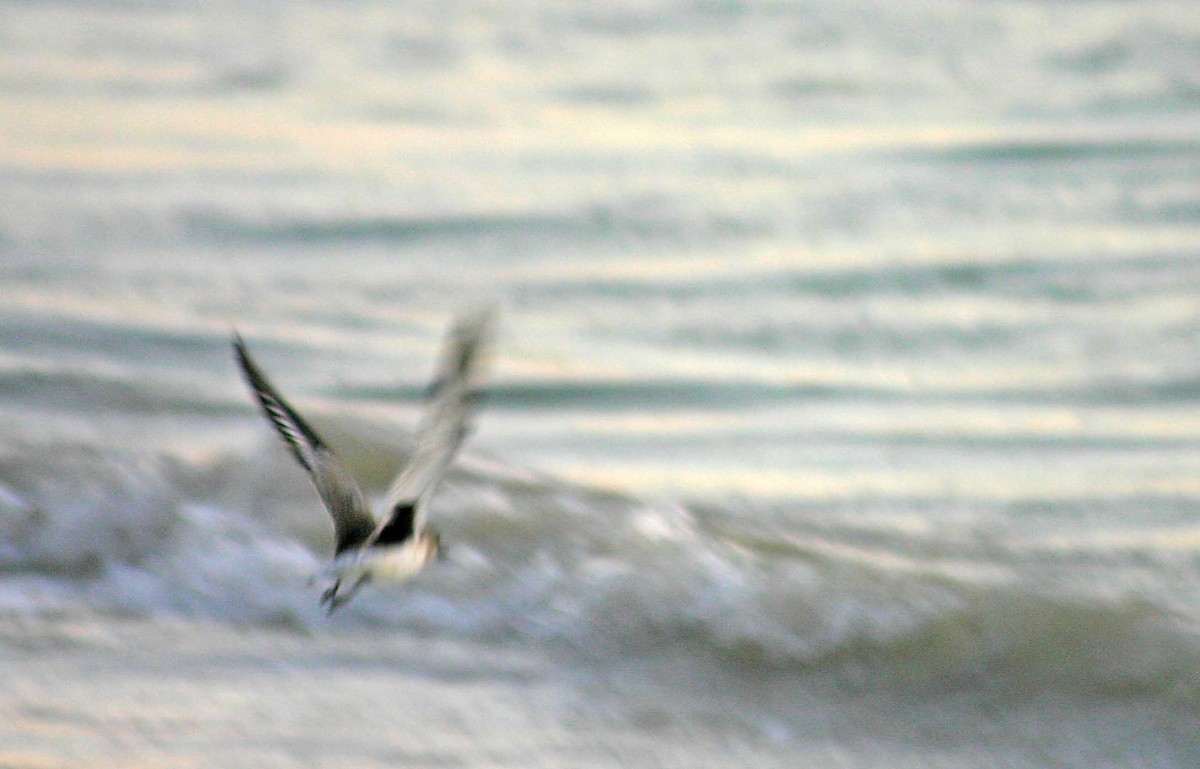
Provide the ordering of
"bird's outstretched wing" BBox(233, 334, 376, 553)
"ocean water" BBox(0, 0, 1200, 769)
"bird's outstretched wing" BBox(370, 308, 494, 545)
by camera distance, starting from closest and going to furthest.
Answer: "bird's outstretched wing" BBox(370, 308, 494, 545) → "bird's outstretched wing" BBox(233, 334, 376, 553) → "ocean water" BBox(0, 0, 1200, 769)

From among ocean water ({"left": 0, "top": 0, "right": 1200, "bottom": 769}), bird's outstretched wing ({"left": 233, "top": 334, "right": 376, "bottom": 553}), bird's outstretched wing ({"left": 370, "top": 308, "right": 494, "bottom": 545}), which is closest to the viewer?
bird's outstretched wing ({"left": 370, "top": 308, "right": 494, "bottom": 545})

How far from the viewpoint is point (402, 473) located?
2682 millimetres

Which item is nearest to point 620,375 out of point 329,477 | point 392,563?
point 329,477

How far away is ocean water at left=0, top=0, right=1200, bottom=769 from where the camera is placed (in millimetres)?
4188

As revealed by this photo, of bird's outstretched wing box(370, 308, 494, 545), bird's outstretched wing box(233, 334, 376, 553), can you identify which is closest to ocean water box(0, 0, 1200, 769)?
bird's outstretched wing box(233, 334, 376, 553)

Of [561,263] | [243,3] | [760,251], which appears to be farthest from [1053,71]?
[243,3]

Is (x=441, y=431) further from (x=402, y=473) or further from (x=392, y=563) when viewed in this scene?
(x=392, y=563)

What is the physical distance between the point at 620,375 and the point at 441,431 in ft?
13.0

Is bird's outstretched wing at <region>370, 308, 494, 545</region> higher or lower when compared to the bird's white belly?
higher

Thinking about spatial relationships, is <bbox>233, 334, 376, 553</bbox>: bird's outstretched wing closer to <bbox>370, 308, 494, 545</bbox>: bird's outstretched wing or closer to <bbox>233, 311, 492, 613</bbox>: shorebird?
<bbox>233, 311, 492, 613</bbox>: shorebird

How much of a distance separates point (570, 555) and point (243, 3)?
7351 millimetres

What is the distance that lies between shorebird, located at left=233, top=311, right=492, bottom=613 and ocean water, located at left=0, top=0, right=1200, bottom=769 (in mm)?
814

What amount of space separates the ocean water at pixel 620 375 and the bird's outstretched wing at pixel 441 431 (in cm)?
100

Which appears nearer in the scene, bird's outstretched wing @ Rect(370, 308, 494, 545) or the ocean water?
bird's outstretched wing @ Rect(370, 308, 494, 545)
